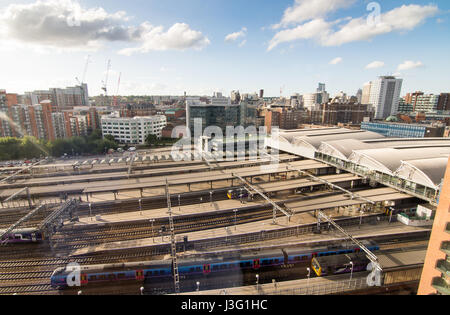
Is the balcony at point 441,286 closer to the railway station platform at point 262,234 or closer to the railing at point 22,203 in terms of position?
the railway station platform at point 262,234

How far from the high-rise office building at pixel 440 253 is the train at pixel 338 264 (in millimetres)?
2894

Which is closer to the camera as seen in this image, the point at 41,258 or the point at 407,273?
the point at 407,273

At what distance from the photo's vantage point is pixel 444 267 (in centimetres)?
379

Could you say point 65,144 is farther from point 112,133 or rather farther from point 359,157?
point 359,157

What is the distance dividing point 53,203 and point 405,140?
2300 centimetres

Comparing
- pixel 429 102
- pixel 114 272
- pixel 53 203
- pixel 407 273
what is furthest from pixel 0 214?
pixel 429 102

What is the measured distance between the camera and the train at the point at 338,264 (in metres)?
6.73

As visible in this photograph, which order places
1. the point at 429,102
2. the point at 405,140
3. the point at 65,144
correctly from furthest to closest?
1. the point at 429,102
2. the point at 65,144
3. the point at 405,140

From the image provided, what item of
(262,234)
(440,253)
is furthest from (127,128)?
(440,253)

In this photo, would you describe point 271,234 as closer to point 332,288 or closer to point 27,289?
point 332,288

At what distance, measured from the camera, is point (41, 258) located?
786 centimetres

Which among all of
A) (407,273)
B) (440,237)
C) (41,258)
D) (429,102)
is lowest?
(41,258)

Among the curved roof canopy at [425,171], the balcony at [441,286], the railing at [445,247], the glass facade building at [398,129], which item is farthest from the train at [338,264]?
the glass facade building at [398,129]

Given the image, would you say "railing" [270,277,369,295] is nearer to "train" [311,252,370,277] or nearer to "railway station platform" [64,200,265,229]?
"train" [311,252,370,277]
